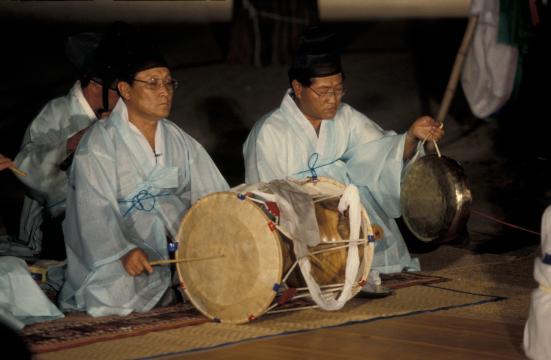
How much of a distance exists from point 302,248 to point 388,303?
1.94 ft

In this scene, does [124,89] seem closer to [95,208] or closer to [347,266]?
[95,208]

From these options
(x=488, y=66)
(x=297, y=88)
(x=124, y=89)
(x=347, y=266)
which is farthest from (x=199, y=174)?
(x=488, y=66)

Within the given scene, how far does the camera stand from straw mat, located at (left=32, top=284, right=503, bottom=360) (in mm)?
3625

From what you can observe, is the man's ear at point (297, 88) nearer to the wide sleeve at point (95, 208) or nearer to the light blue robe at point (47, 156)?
the wide sleeve at point (95, 208)

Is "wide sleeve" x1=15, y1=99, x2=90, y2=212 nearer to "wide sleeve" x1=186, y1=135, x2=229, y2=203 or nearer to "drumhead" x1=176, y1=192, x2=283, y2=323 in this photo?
"wide sleeve" x1=186, y1=135, x2=229, y2=203

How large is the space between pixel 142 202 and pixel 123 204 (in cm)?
9

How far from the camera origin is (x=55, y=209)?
17.5ft

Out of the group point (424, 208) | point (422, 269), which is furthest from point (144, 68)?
point (422, 269)

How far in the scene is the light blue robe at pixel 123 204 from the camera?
434 cm

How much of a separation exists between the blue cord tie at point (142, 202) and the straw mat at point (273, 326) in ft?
2.74

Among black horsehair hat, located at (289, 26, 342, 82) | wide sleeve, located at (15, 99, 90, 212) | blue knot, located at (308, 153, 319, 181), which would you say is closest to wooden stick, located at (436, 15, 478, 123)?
blue knot, located at (308, 153, 319, 181)

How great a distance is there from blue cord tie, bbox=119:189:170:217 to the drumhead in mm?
579

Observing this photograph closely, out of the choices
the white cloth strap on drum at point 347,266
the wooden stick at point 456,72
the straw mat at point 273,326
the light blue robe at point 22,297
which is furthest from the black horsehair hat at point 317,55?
the wooden stick at point 456,72

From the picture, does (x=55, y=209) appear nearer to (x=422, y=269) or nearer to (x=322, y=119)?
(x=322, y=119)
